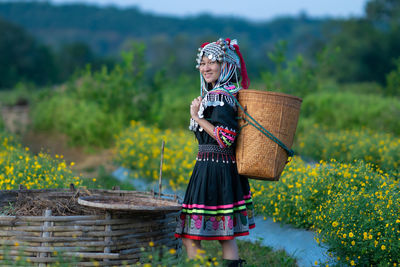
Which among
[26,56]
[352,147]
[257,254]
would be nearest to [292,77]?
[352,147]

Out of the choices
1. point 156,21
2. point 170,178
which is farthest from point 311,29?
point 170,178

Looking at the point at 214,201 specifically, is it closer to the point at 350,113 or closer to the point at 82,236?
the point at 82,236

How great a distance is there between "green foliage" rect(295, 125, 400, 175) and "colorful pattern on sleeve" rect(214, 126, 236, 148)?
2696 millimetres

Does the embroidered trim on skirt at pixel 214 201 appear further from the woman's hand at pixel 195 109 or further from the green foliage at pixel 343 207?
the green foliage at pixel 343 207

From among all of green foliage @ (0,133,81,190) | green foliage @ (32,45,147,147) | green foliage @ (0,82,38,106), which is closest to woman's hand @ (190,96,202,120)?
green foliage @ (0,133,81,190)

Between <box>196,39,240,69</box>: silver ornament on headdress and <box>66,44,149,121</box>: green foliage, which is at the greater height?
<box>196,39,240,69</box>: silver ornament on headdress

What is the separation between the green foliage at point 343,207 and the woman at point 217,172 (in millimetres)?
812

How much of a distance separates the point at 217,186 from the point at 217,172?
9 centimetres

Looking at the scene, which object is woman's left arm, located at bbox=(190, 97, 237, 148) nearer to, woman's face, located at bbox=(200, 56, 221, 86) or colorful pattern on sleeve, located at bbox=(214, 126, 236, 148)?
colorful pattern on sleeve, located at bbox=(214, 126, 236, 148)

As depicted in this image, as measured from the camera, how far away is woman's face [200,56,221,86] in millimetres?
3307

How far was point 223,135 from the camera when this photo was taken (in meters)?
3.09

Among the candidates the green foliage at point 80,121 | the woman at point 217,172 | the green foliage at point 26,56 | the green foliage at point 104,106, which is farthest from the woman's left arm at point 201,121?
the green foliage at point 26,56

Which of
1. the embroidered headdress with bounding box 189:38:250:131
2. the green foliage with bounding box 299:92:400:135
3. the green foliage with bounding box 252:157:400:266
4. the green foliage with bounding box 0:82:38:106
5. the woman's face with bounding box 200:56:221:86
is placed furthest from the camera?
the green foliage with bounding box 0:82:38:106

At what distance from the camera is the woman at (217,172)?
3.13m
